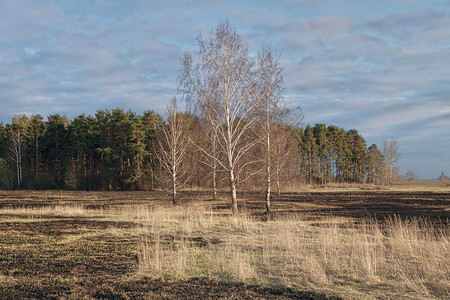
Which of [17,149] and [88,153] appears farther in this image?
[88,153]

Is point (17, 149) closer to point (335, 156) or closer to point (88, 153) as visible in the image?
point (88, 153)

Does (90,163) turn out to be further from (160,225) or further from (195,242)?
(195,242)

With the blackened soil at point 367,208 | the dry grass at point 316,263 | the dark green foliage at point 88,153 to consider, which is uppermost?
the dark green foliage at point 88,153

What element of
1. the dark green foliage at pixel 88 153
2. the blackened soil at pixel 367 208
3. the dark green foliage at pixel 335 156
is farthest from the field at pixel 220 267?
the dark green foliage at pixel 335 156

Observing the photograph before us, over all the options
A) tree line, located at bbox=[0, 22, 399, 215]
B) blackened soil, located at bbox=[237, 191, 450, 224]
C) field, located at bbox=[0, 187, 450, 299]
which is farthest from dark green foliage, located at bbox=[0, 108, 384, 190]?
field, located at bbox=[0, 187, 450, 299]

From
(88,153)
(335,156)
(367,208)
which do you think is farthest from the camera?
(335,156)

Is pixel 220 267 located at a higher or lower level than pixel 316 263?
lower

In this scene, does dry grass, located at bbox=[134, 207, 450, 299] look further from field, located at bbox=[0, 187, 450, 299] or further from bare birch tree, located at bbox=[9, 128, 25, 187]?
bare birch tree, located at bbox=[9, 128, 25, 187]

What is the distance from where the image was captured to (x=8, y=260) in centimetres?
934

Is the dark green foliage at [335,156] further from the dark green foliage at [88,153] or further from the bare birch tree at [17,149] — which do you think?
the bare birch tree at [17,149]

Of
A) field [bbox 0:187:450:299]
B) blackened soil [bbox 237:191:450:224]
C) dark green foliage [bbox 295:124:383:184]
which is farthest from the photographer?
dark green foliage [bbox 295:124:383:184]

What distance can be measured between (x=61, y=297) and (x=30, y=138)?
61248 millimetres

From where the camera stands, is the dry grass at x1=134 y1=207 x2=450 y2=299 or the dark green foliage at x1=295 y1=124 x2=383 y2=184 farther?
the dark green foliage at x1=295 y1=124 x2=383 y2=184

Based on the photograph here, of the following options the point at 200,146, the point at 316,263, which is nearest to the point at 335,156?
the point at 200,146
